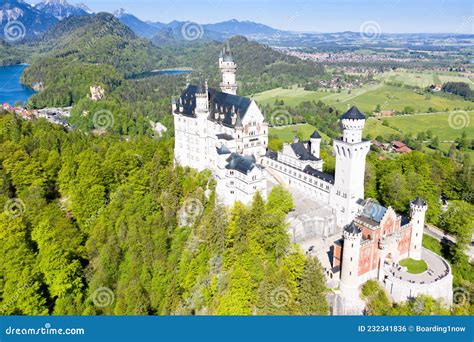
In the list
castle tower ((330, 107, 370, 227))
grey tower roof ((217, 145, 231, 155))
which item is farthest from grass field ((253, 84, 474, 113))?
grey tower roof ((217, 145, 231, 155))

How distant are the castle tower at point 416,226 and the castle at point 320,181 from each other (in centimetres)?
9

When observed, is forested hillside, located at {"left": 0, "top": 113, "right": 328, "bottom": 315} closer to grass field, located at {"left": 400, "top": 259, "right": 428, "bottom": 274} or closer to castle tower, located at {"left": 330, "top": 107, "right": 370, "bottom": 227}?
castle tower, located at {"left": 330, "top": 107, "right": 370, "bottom": 227}

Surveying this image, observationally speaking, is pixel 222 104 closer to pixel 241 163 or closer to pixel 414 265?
pixel 241 163

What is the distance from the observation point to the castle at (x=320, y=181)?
36562 millimetres

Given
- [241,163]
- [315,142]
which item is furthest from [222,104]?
[315,142]

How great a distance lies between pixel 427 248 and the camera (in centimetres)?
4475

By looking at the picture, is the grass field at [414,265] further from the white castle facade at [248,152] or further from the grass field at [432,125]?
the grass field at [432,125]

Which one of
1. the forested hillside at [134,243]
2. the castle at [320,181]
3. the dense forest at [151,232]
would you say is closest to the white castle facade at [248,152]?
the castle at [320,181]

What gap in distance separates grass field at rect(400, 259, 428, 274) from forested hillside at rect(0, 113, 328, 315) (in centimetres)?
983

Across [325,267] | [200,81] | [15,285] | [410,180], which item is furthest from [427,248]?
[15,285]

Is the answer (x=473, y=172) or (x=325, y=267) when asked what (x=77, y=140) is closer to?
(x=325, y=267)

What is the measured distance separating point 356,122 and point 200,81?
21.4 meters

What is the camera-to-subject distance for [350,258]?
35.7 metres

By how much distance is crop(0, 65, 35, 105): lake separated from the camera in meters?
137
